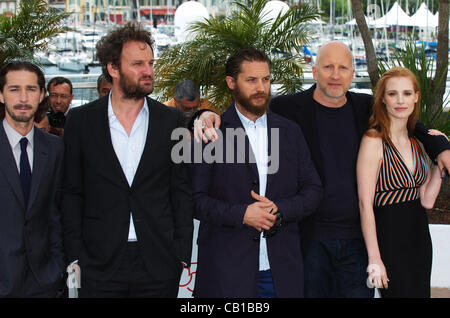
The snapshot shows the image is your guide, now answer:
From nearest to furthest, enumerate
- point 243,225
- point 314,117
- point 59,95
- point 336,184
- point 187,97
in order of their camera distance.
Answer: point 243,225 → point 336,184 → point 314,117 → point 187,97 → point 59,95

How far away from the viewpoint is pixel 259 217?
116 inches

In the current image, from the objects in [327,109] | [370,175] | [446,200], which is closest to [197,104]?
[327,109]

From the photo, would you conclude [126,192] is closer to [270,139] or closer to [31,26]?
[270,139]

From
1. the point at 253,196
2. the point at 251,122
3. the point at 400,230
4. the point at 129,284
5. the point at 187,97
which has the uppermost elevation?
→ the point at 187,97

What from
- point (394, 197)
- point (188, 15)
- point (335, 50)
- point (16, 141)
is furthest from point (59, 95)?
point (188, 15)

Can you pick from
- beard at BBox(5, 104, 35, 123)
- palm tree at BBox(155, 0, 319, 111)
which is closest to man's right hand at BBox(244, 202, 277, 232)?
beard at BBox(5, 104, 35, 123)

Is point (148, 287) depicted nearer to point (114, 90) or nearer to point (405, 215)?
point (114, 90)

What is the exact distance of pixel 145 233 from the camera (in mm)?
3012

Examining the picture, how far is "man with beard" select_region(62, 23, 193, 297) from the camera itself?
2984mm

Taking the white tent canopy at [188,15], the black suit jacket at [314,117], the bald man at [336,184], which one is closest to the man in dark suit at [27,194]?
the bald man at [336,184]

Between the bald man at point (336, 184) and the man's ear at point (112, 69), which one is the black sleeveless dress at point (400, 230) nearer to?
the bald man at point (336, 184)

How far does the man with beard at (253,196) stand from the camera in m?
3.07

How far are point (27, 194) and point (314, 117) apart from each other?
1.71 m
